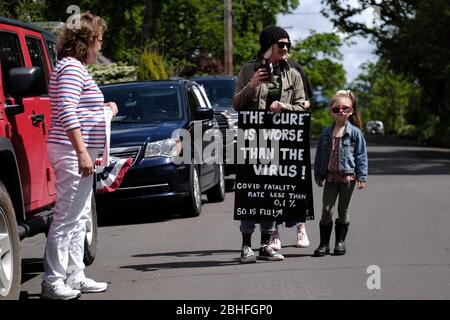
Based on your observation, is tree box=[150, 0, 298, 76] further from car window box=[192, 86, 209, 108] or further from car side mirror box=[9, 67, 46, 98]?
car side mirror box=[9, 67, 46, 98]

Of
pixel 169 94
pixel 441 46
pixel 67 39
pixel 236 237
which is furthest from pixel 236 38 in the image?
pixel 67 39

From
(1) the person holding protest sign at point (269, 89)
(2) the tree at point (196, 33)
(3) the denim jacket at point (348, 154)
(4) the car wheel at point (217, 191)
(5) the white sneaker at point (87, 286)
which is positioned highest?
(2) the tree at point (196, 33)

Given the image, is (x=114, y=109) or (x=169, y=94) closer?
(x=114, y=109)

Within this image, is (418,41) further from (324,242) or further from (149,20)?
(324,242)

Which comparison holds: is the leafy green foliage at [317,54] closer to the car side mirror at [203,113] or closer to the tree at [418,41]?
the tree at [418,41]

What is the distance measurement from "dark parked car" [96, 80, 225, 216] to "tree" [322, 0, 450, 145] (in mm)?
20115

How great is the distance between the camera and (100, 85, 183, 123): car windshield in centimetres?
1323

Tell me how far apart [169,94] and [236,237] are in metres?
3.62

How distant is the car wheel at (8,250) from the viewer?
6.28m

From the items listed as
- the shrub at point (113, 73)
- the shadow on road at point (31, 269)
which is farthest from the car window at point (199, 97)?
the shrub at point (113, 73)

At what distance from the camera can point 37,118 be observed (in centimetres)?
757

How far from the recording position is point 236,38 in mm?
52750

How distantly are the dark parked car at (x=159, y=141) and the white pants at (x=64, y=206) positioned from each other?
5207 mm
